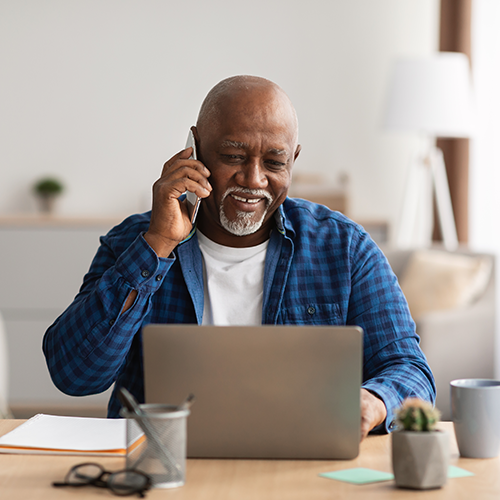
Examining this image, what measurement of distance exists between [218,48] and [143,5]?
496mm

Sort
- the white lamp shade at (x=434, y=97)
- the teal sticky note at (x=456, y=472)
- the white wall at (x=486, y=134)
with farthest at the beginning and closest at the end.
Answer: the white wall at (x=486, y=134) < the white lamp shade at (x=434, y=97) < the teal sticky note at (x=456, y=472)

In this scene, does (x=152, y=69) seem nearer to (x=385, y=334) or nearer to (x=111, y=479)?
(x=385, y=334)

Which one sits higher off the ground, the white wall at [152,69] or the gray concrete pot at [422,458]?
the white wall at [152,69]

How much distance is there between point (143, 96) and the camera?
4355 millimetres

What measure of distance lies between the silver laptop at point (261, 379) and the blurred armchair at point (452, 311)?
1.88 metres

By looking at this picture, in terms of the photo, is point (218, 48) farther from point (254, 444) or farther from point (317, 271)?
point (254, 444)

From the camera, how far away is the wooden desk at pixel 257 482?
0.94 meters

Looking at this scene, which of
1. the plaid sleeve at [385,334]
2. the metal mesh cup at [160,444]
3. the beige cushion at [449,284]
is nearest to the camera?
the metal mesh cup at [160,444]

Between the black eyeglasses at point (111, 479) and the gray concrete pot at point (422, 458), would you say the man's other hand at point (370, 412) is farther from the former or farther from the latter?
the black eyeglasses at point (111, 479)

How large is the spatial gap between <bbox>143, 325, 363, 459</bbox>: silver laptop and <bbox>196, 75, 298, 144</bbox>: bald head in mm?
675

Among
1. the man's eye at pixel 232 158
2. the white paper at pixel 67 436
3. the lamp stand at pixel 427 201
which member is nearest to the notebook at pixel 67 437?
the white paper at pixel 67 436

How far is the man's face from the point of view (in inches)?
61.3

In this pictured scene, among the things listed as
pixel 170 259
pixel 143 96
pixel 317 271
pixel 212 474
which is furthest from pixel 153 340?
pixel 143 96

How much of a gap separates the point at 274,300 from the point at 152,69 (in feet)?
10.0
